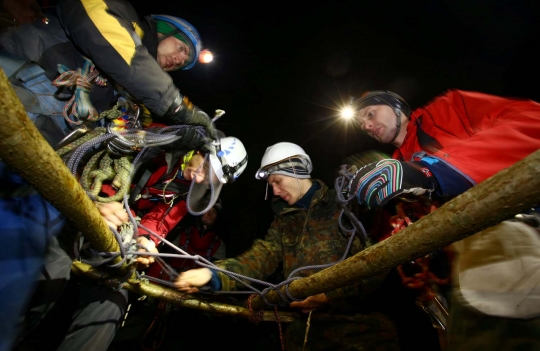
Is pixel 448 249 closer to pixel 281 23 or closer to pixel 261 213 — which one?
pixel 261 213

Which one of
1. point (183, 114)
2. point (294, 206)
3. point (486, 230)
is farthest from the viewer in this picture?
point (294, 206)

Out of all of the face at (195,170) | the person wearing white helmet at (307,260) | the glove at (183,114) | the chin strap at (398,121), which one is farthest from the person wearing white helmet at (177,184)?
the chin strap at (398,121)

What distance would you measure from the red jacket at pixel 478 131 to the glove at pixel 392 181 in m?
0.17

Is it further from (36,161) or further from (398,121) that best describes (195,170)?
(398,121)

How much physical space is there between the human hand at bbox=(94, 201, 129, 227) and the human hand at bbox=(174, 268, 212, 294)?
3.62 ft

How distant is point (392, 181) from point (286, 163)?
9.12 feet

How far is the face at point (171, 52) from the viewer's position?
3.44 metres

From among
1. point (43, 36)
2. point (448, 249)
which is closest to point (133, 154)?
point (43, 36)

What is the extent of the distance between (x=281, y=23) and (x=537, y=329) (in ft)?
31.3

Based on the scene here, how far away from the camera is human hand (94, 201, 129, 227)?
6.86ft

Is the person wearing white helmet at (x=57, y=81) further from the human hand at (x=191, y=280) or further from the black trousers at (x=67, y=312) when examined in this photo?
the human hand at (x=191, y=280)

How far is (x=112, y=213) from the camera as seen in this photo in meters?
2.13

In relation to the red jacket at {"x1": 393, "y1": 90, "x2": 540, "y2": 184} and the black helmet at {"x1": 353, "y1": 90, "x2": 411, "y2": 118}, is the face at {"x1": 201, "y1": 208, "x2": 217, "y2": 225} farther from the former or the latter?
the red jacket at {"x1": 393, "y1": 90, "x2": 540, "y2": 184}

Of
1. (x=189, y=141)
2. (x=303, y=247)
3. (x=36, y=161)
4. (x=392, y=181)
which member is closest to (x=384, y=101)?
(x=392, y=181)
